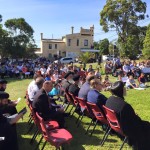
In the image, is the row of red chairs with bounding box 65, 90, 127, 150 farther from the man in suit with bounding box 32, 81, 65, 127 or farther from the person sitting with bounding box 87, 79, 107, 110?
the man in suit with bounding box 32, 81, 65, 127

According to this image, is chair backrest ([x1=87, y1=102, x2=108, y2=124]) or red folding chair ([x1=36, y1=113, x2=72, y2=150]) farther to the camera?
chair backrest ([x1=87, y1=102, x2=108, y2=124])

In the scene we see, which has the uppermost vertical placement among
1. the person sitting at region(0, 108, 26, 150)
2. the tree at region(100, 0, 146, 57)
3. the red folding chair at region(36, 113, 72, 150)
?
the tree at region(100, 0, 146, 57)

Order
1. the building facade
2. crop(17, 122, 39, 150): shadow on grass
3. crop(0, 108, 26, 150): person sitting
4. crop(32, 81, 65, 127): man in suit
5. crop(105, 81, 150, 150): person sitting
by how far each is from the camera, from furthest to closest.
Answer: the building facade, crop(17, 122, 39, 150): shadow on grass, crop(32, 81, 65, 127): man in suit, crop(105, 81, 150, 150): person sitting, crop(0, 108, 26, 150): person sitting

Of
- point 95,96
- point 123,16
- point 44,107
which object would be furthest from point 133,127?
point 123,16

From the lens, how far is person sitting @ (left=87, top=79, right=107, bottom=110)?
695 centimetres

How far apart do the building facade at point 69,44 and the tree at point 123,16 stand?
20.5 metres

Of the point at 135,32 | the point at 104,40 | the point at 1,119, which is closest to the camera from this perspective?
the point at 1,119

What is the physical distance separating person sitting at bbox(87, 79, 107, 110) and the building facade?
199ft

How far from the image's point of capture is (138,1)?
47312mm

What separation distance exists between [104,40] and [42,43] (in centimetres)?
1455

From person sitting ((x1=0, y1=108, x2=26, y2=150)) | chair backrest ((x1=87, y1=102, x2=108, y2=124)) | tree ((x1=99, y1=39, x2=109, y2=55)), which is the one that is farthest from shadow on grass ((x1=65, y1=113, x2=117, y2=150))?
tree ((x1=99, y1=39, x2=109, y2=55))

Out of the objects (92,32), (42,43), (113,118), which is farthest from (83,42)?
(113,118)

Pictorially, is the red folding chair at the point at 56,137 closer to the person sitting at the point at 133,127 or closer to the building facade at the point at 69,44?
the person sitting at the point at 133,127

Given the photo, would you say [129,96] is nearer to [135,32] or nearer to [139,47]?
[139,47]
